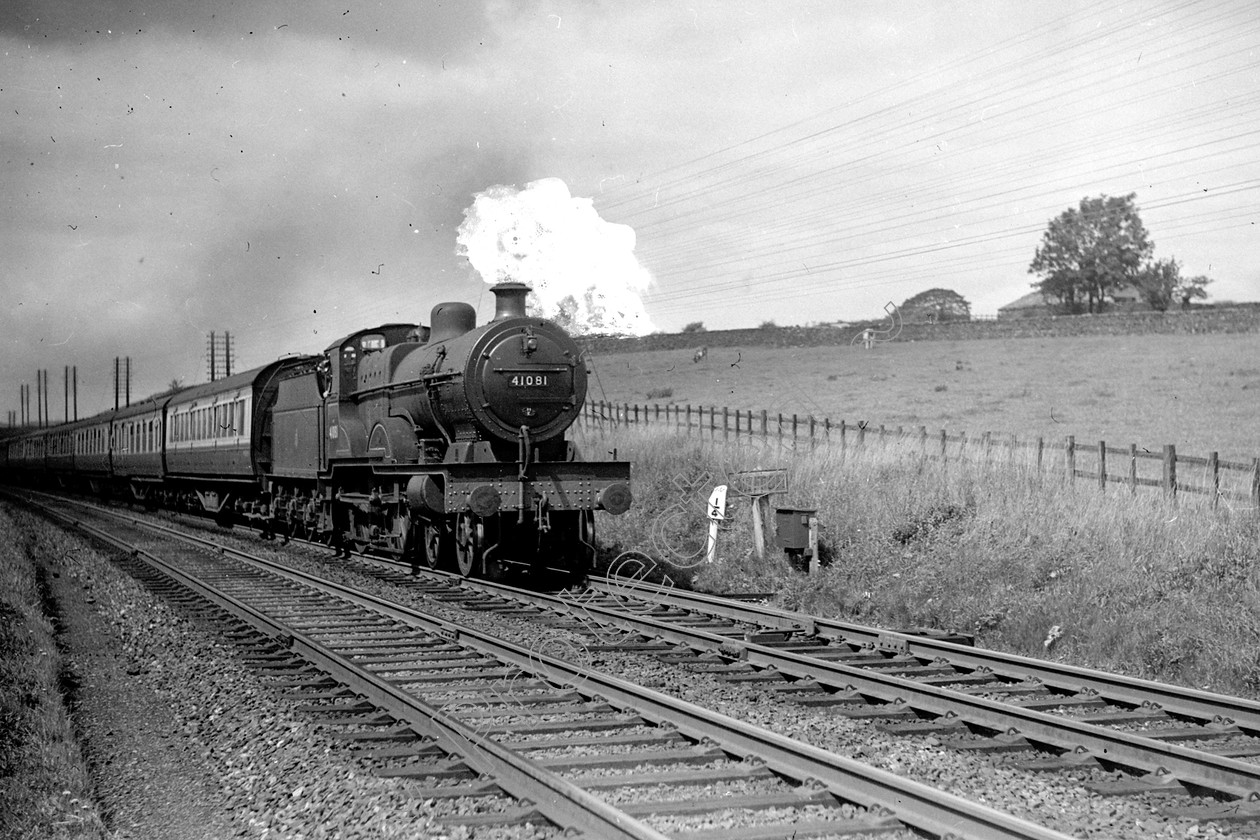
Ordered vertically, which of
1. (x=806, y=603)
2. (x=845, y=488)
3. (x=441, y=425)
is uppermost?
(x=441, y=425)

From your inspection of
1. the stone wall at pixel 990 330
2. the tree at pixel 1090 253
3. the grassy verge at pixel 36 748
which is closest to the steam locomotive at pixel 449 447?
the grassy verge at pixel 36 748

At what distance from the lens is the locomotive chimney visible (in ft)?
43.2

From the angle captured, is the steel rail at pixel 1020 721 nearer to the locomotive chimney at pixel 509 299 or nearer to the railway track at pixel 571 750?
the railway track at pixel 571 750

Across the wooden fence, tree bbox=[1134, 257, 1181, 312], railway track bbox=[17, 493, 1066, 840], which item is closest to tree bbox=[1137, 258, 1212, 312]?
tree bbox=[1134, 257, 1181, 312]

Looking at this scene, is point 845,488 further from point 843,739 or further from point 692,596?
point 843,739

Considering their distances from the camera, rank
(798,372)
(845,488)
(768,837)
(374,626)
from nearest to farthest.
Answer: (768,837)
(374,626)
(845,488)
(798,372)

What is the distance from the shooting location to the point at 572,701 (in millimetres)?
6934

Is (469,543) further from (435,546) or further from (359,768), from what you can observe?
(359,768)

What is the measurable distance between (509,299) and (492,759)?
8.47 meters

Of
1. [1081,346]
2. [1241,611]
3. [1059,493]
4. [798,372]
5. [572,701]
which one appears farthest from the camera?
[1081,346]

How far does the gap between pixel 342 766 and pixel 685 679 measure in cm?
286

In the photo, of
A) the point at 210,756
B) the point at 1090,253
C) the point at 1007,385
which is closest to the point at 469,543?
the point at 210,756

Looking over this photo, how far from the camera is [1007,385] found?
35562mm

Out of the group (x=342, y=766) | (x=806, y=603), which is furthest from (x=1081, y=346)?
(x=342, y=766)
